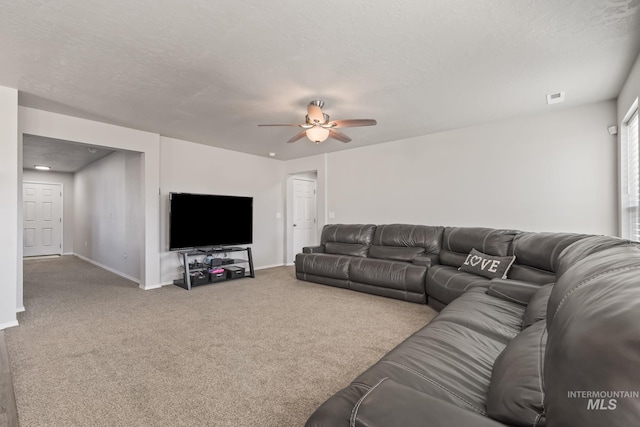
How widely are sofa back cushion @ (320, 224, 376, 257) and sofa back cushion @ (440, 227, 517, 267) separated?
123 cm

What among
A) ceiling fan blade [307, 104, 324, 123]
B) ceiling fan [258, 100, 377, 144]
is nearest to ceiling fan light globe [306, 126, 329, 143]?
ceiling fan [258, 100, 377, 144]

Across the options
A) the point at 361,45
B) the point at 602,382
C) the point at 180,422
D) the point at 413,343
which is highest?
the point at 361,45

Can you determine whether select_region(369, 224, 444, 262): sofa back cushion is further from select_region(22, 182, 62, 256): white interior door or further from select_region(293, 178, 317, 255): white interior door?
select_region(22, 182, 62, 256): white interior door

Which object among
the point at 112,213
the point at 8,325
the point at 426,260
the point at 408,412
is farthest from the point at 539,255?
the point at 112,213

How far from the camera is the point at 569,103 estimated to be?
11.5 ft

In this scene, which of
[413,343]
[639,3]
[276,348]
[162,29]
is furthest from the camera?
[276,348]

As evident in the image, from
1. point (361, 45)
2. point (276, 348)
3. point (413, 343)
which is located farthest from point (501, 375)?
point (361, 45)

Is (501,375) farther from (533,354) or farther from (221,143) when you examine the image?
(221,143)

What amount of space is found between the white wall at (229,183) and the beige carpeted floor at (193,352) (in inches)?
65.5

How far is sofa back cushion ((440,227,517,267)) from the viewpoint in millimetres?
3564

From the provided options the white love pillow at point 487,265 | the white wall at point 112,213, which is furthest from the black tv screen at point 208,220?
the white love pillow at point 487,265

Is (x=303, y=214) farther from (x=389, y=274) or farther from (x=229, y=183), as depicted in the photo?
(x=389, y=274)

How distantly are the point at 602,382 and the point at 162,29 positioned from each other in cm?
269

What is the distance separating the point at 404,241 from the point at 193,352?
324 centimetres
